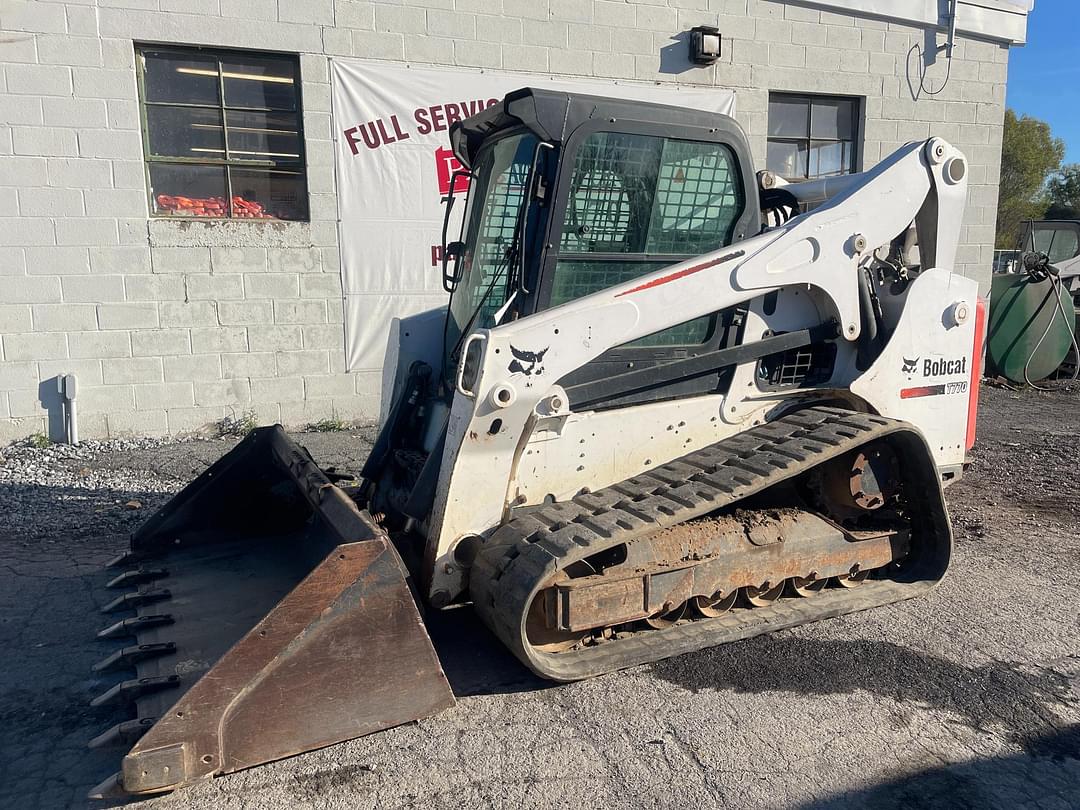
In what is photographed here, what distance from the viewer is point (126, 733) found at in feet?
8.71

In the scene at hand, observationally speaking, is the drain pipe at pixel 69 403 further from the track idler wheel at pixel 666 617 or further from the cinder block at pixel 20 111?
the track idler wheel at pixel 666 617

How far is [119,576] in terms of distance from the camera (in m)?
4.20

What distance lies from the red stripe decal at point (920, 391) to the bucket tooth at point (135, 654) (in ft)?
11.8

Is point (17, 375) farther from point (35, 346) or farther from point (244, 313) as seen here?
point (244, 313)

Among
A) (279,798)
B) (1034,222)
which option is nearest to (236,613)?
(279,798)

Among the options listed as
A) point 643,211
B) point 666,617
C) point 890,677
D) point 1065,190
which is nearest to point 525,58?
point 643,211

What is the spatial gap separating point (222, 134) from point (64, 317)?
2115mm

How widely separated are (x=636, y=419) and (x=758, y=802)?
163 cm

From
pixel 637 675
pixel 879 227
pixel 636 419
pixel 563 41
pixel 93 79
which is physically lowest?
pixel 637 675

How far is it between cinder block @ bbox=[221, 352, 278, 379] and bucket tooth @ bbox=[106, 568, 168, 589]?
3791mm

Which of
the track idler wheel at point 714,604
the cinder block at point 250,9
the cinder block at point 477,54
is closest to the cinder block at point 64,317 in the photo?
the cinder block at point 250,9

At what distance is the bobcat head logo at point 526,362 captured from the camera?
10.5 feet

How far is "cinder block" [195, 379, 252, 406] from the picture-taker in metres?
7.51

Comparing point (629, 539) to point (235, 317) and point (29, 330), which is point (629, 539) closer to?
point (235, 317)
